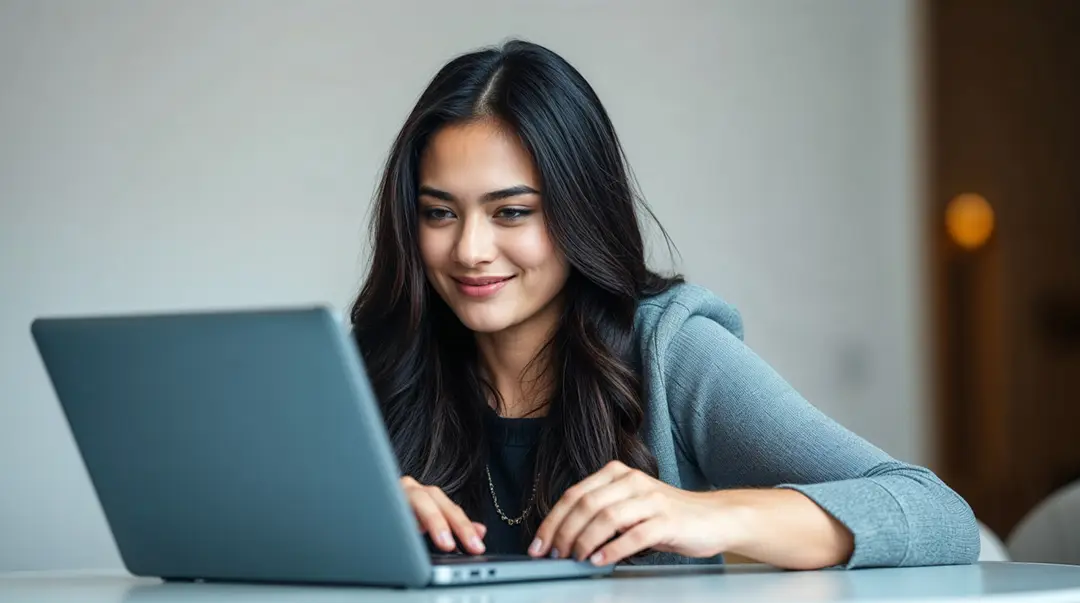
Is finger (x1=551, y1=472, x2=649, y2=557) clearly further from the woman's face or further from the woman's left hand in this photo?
the woman's face

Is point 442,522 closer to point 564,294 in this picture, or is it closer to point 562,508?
point 562,508

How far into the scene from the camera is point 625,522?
1160 millimetres

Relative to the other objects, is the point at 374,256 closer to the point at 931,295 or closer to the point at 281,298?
the point at 281,298

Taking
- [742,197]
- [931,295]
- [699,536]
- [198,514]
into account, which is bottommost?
[931,295]

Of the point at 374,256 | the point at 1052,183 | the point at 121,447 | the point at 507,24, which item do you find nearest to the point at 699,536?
the point at 121,447

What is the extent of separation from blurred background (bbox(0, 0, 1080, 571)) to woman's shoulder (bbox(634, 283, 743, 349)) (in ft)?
4.82

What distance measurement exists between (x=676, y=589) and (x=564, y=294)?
0.81m

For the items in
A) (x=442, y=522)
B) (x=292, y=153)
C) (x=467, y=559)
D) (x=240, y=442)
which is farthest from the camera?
(x=292, y=153)

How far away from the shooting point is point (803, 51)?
4570 millimetres

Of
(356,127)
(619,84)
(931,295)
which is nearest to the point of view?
(356,127)

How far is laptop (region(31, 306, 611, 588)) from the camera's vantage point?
37.7 inches

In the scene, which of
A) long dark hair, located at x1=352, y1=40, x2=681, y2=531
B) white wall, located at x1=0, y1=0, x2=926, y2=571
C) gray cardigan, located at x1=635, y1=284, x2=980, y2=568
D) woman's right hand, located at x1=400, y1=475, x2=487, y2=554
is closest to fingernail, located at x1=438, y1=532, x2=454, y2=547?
woman's right hand, located at x1=400, y1=475, x2=487, y2=554

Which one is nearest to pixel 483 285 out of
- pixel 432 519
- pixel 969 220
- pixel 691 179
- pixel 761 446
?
pixel 761 446

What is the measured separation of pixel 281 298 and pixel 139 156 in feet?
1.60
